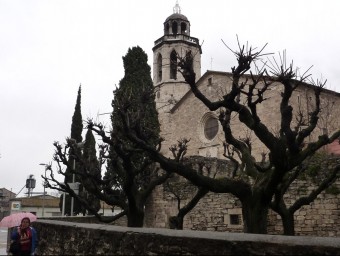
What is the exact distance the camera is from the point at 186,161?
61.1ft

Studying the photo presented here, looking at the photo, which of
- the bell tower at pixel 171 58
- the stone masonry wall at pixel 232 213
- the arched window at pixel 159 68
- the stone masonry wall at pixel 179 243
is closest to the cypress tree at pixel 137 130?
the stone masonry wall at pixel 232 213

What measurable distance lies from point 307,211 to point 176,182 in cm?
653

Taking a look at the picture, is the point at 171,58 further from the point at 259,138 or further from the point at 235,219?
the point at 259,138

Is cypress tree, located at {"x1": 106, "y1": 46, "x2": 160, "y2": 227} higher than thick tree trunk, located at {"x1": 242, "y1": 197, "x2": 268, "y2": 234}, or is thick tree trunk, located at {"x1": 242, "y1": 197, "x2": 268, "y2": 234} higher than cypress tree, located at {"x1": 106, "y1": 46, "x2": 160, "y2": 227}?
cypress tree, located at {"x1": 106, "y1": 46, "x2": 160, "y2": 227}

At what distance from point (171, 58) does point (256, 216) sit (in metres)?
31.3

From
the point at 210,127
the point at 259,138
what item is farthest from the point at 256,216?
the point at 210,127

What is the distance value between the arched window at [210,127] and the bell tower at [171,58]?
658 cm

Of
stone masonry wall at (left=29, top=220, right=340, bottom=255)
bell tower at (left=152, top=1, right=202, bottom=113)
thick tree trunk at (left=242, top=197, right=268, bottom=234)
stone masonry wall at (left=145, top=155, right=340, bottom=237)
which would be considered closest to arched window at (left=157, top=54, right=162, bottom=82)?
bell tower at (left=152, top=1, right=202, bottom=113)

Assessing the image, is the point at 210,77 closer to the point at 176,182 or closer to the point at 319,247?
the point at 176,182

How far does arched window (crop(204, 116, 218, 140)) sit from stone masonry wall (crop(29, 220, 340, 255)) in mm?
21544

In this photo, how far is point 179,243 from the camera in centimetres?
406

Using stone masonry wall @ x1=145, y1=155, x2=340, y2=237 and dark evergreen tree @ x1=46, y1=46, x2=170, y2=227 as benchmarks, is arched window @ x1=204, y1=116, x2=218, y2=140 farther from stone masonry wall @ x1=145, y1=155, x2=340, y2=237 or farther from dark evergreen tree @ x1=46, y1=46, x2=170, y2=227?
stone masonry wall @ x1=145, y1=155, x2=340, y2=237

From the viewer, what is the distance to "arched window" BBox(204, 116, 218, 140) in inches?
1103

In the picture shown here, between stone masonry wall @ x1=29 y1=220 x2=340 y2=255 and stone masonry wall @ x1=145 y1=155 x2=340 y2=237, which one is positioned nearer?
stone masonry wall @ x1=29 y1=220 x2=340 y2=255
